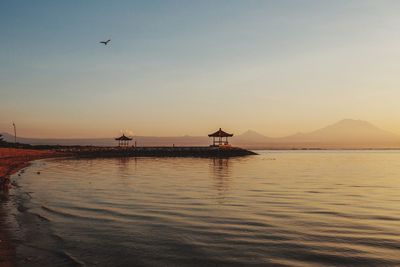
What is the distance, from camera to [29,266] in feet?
29.6

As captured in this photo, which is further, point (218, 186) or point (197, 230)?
point (218, 186)

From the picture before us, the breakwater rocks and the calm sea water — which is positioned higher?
the breakwater rocks

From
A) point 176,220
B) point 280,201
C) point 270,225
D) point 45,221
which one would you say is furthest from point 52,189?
point 270,225

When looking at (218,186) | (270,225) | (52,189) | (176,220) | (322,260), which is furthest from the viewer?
(218,186)

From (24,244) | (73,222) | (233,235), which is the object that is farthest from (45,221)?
(233,235)

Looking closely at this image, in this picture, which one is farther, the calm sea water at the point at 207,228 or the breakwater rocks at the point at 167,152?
the breakwater rocks at the point at 167,152

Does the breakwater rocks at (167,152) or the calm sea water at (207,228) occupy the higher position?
the breakwater rocks at (167,152)

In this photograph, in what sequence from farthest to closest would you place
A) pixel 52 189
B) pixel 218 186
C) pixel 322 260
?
1. pixel 218 186
2. pixel 52 189
3. pixel 322 260

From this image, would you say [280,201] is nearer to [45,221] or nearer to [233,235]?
[233,235]

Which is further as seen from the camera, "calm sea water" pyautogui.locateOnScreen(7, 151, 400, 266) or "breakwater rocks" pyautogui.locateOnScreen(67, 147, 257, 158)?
"breakwater rocks" pyautogui.locateOnScreen(67, 147, 257, 158)

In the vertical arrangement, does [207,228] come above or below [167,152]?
below

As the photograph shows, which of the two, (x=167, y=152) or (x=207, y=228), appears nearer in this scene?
(x=207, y=228)

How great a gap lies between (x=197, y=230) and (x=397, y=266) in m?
6.40

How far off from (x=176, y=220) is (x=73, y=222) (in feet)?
13.3
